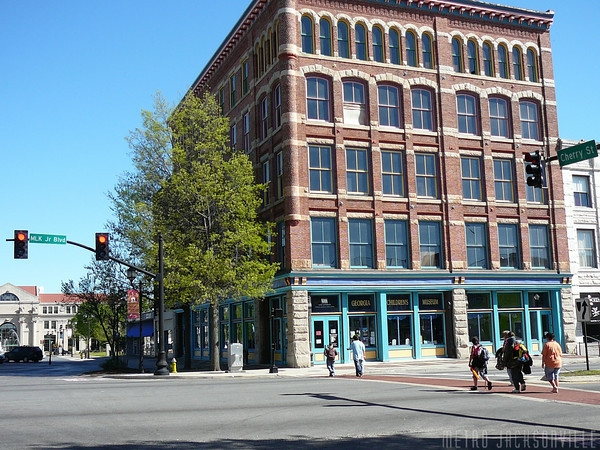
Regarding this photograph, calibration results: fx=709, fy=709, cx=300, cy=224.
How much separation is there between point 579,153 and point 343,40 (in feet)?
74.6

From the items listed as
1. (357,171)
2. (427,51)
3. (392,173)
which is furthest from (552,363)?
(427,51)

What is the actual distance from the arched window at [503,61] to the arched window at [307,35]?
12592 millimetres

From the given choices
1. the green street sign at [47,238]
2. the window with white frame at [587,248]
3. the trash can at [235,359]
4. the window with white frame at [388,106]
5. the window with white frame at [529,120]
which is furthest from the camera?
the window with white frame at [587,248]

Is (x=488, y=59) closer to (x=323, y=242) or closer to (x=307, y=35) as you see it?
(x=307, y=35)

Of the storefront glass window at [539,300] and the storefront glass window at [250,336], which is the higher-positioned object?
the storefront glass window at [539,300]

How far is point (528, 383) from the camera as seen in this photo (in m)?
23.3

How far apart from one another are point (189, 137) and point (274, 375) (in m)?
13.6

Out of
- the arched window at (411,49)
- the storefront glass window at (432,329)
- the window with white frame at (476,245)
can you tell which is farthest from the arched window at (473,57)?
the storefront glass window at (432,329)

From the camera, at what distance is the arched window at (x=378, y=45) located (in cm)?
4081

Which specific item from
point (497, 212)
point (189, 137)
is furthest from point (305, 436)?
point (497, 212)

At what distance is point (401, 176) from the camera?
133 ft

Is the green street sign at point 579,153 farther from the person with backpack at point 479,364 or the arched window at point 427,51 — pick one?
the arched window at point 427,51

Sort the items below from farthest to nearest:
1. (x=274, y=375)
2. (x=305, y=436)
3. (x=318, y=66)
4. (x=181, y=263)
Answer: (x=318, y=66)
(x=181, y=263)
(x=274, y=375)
(x=305, y=436)

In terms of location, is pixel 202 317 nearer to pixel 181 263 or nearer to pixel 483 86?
pixel 181 263
